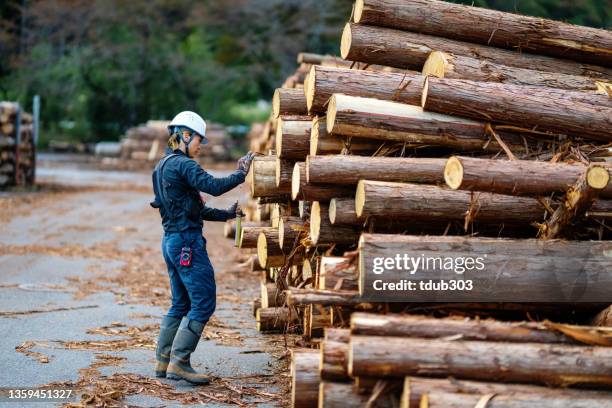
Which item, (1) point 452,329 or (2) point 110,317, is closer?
(1) point 452,329

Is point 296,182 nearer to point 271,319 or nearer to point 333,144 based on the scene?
point 333,144

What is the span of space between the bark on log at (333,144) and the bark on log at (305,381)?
6.66 feet

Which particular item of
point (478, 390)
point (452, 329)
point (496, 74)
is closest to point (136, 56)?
point (496, 74)

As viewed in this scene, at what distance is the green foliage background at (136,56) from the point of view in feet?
141

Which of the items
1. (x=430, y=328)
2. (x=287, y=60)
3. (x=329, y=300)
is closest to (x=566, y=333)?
(x=430, y=328)

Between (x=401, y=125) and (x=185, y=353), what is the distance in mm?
2532

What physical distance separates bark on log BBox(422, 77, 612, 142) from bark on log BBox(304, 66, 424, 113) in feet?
1.11

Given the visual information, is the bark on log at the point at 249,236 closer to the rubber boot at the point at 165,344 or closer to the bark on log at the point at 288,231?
the bark on log at the point at 288,231

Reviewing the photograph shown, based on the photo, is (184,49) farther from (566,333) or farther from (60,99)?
(566,333)

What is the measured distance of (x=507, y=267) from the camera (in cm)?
700

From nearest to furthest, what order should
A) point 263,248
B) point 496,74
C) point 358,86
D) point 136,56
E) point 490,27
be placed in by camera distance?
point 358,86 → point 496,74 → point 490,27 → point 263,248 → point 136,56

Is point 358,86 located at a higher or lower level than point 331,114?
higher

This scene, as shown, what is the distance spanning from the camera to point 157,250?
53.7ft

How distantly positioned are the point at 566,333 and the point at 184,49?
3980cm
